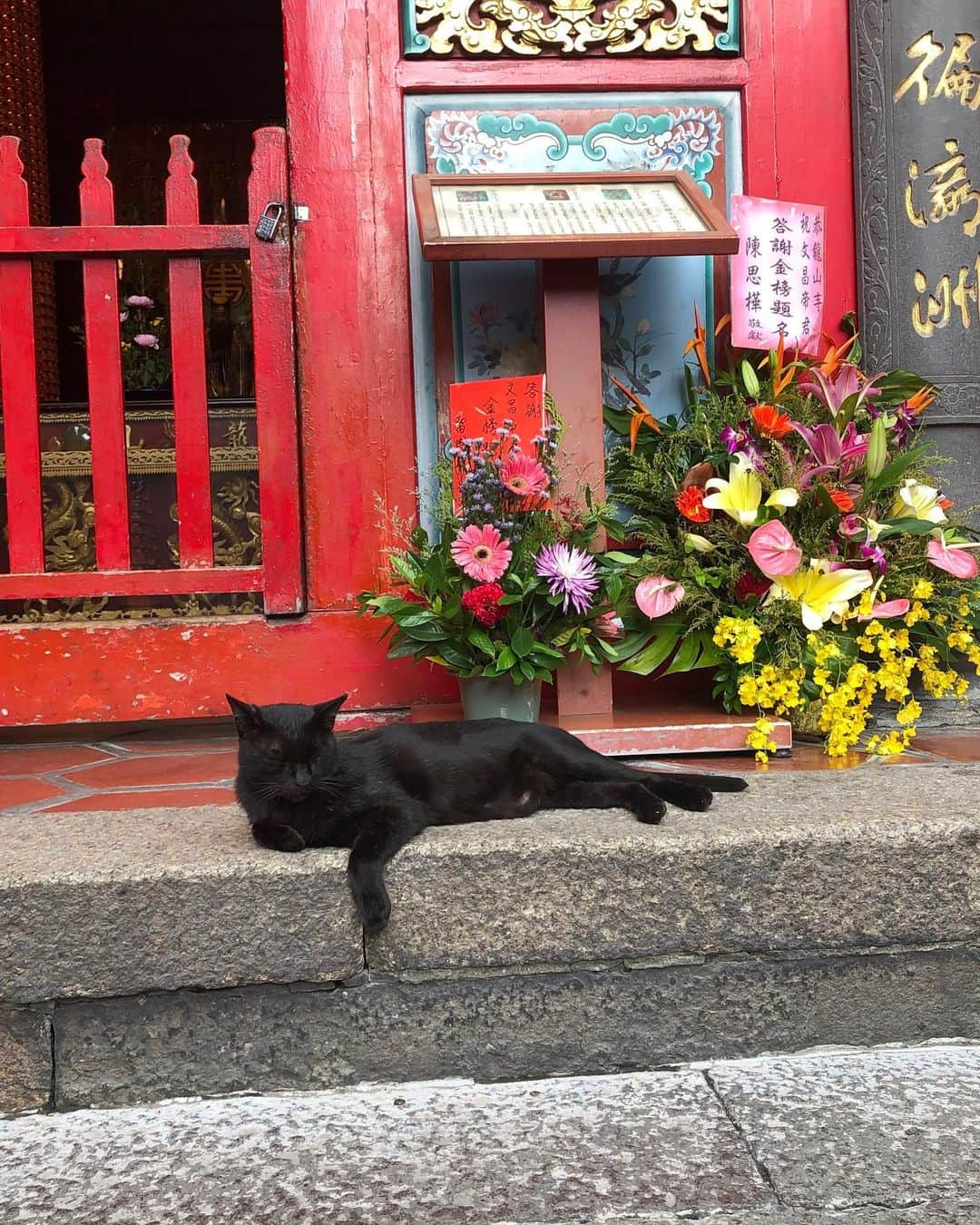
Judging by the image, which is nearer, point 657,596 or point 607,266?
point 657,596

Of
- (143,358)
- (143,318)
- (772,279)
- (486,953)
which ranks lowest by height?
(486,953)

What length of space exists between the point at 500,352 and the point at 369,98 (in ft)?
2.85

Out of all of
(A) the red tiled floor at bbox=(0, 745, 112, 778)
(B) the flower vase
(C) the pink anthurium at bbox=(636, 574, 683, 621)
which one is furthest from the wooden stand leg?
(A) the red tiled floor at bbox=(0, 745, 112, 778)

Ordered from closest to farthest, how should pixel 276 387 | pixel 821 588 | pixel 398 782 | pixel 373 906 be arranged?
1. pixel 373 906
2. pixel 398 782
3. pixel 821 588
4. pixel 276 387

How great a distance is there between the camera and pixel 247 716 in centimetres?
212

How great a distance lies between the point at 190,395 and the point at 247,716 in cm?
151

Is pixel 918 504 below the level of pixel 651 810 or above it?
above

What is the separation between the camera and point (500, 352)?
11.4 ft

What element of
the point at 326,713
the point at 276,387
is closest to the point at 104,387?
the point at 276,387

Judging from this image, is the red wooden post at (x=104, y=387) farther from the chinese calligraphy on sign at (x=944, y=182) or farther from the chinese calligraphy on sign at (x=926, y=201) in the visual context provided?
the chinese calligraphy on sign at (x=944, y=182)

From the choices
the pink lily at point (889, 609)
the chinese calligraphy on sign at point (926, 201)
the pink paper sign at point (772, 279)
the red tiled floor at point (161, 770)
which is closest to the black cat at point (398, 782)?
the red tiled floor at point (161, 770)

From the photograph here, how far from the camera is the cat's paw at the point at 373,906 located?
76.0 inches

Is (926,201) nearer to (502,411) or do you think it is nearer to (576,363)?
Answer: (576,363)

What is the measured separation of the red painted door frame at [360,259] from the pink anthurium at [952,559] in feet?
3.37
